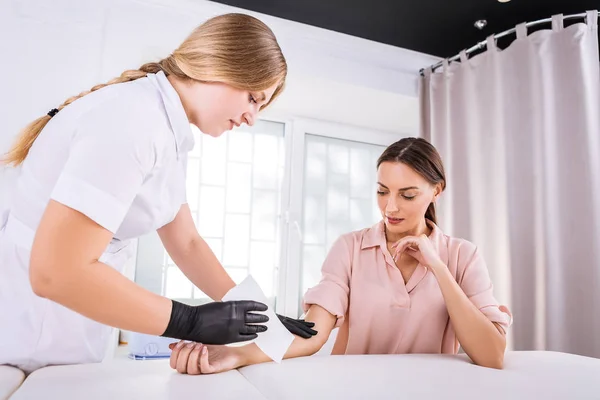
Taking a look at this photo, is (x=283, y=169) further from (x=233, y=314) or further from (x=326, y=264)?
(x=233, y=314)

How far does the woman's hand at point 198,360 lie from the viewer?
0.90m

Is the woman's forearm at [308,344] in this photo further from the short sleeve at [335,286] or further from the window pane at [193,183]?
the window pane at [193,183]

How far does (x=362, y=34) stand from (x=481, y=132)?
3.00ft

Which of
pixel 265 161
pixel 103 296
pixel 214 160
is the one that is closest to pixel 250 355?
pixel 103 296

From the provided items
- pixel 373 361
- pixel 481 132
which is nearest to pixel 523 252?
pixel 481 132

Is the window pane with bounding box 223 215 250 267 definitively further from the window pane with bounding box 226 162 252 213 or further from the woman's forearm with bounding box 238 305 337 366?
the woman's forearm with bounding box 238 305 337 366

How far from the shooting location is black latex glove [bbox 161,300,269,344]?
81 cm

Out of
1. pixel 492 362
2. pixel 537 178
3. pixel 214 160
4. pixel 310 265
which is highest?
pixel 214 160

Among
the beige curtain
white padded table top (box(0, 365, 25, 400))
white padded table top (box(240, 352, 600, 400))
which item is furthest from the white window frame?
white padded table top (box(0, 365, 25, 400))

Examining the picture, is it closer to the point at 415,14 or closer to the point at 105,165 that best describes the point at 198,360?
the point at 105,165

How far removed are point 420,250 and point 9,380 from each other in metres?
1.03

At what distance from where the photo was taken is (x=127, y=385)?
2.52ft

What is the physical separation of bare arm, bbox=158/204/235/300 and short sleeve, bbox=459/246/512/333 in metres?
0.70

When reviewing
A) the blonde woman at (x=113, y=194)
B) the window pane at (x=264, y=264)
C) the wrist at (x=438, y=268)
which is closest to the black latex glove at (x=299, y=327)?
the blonde woman at (x=113, y=194)
